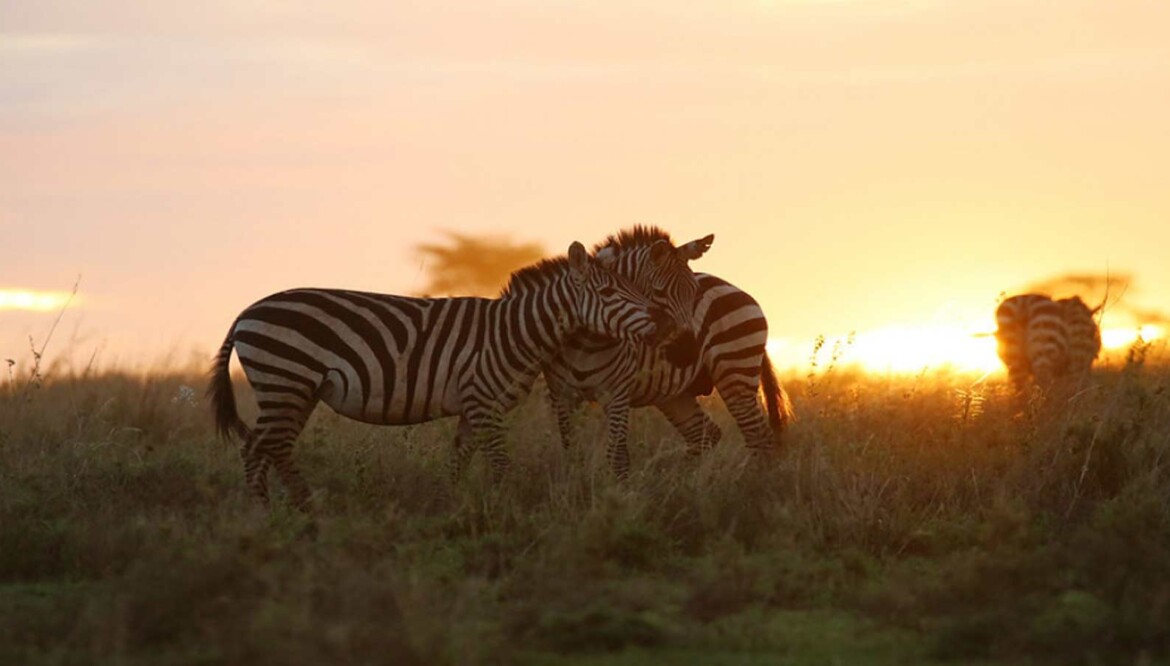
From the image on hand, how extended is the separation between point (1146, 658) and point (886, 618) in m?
1.39

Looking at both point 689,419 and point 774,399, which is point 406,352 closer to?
point 689,419

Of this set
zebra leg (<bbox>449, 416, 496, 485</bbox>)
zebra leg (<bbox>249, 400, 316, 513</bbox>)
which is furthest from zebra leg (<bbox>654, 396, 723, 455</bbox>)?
zebra leg (<bbox>249, 400, 316, 513</bbox>)

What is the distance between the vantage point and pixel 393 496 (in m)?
10.3

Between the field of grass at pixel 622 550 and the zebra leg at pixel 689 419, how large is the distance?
344 millimetres

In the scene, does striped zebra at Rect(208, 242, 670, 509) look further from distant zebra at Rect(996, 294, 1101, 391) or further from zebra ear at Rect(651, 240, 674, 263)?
distant zebra at Rect(996, 294, 1101, 391)

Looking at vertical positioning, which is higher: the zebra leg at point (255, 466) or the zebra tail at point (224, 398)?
the zebra tail at point (224, 398)

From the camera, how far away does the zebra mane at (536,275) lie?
11.6m

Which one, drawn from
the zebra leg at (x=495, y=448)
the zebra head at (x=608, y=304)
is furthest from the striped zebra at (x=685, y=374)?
the zebra leg at (x=495, y=448)

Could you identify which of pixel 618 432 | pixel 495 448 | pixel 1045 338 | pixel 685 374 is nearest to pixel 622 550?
pixel 495 448

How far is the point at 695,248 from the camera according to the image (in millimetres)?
11992

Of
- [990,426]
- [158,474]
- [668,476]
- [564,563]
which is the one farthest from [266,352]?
[990,426]

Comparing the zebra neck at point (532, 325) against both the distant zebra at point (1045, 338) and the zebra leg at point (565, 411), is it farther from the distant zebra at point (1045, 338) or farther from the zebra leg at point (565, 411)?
the distant zebra at point (1045, 338)

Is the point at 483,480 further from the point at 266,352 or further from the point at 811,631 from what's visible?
the point at 811,631

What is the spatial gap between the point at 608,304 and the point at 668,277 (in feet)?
2.37
